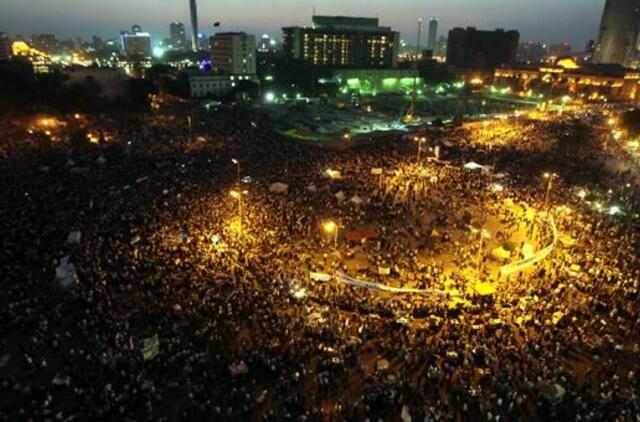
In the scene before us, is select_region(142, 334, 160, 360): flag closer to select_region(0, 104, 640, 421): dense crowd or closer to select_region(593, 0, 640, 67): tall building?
select_region(0, 104, 640, 421): dense crowd

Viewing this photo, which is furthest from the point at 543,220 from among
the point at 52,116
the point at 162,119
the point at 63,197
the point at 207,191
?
the point at 52,116

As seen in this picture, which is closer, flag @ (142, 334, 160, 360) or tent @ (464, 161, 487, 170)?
flag @ (142, 334, 160, 360)

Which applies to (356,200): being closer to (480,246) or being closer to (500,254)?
(480,246)

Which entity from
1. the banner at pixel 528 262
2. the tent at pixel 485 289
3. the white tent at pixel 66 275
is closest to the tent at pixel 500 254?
the banner at pixel 528 262

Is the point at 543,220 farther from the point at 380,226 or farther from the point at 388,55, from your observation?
the point at 388,55

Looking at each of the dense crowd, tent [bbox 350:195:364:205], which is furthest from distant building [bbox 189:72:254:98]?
tent [bbox 350:195:364:205]

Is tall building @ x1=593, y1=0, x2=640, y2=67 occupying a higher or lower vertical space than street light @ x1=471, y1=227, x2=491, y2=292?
higher
